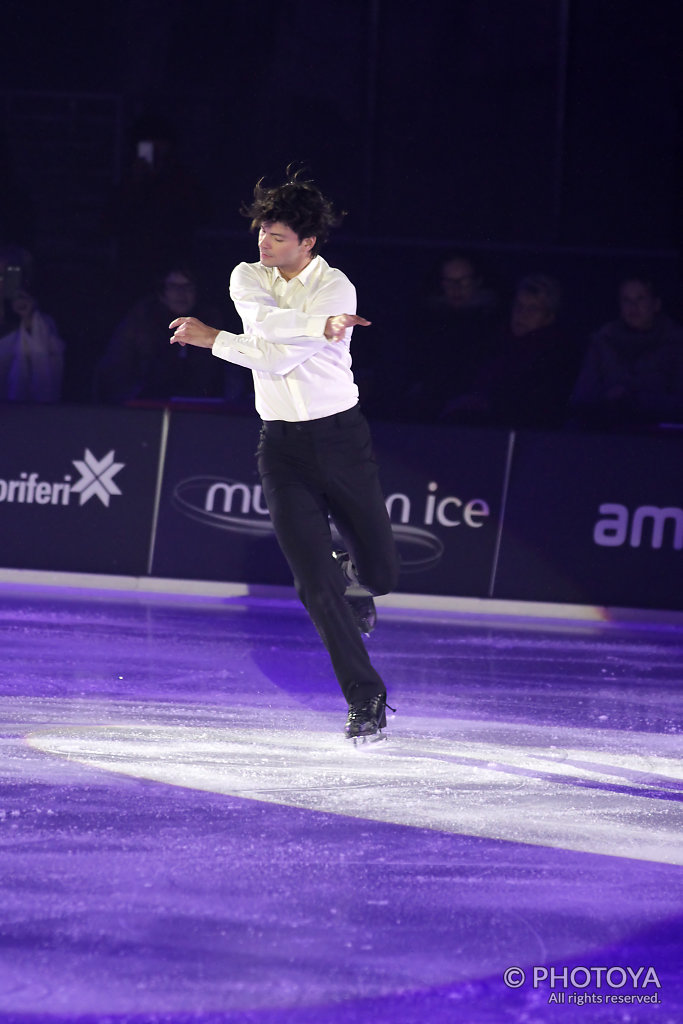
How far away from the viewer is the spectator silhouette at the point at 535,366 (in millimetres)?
10469

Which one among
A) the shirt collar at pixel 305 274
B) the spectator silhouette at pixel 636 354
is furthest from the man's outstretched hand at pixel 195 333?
the spectator silhouette at pixel 636 354

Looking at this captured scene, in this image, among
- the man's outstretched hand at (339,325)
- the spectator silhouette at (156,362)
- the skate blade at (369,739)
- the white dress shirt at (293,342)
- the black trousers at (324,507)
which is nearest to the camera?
the man's outstretched hand at (339,325)

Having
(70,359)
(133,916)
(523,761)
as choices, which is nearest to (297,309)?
(523,761)

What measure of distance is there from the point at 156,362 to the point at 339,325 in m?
6.54

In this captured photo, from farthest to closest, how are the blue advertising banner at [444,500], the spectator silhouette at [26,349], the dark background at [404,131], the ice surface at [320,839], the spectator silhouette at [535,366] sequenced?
1. the dark background at [404,131]
2. the spectator silhouette at [26,349]
3. the spectator silhouette at [535,366]
4. the blue advertising banner at [444,500]
5. the ice surface at [320,839]

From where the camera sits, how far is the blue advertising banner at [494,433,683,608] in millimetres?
9203

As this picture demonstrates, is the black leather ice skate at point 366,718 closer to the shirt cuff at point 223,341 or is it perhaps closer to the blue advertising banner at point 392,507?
the shirt cuff at point 223,341

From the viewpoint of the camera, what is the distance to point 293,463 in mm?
5090

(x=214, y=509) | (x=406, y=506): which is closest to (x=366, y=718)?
(x=406, y=506)

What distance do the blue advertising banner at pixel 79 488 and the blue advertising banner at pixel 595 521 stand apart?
2.44 meters

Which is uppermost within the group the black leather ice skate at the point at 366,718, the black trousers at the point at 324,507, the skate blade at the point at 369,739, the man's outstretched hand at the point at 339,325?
the man's outstretched hand at the point at 339,325

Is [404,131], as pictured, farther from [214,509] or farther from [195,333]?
[195,333]

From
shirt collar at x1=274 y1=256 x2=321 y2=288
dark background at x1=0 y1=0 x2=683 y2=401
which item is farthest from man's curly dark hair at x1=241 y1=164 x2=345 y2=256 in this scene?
dark background at x1=0 y1=0 x2=683 y2=401

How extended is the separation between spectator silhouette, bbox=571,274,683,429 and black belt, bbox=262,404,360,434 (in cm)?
562
